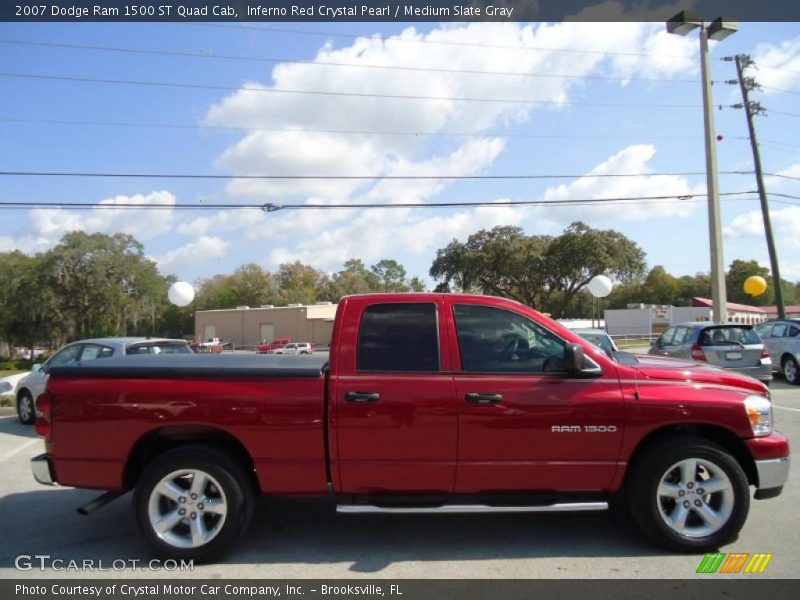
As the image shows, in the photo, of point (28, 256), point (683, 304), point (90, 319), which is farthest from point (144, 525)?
point (683, 304)

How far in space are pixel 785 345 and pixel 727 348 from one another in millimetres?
3885

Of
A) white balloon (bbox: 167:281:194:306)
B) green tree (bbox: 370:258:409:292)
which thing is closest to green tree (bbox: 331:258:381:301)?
green tree (bbox: 370:258:409:292)

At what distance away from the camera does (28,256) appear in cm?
5288

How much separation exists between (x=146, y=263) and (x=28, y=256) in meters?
10.6

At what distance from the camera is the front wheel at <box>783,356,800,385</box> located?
1438 centimetres

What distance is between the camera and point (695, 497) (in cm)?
432

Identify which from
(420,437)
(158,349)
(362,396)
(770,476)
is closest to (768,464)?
(770,476)

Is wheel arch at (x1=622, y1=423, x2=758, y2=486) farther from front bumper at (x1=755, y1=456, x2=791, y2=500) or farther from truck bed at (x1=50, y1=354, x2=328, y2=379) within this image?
truck bed at (x1=50, y1=354, x2=328, y2=379)

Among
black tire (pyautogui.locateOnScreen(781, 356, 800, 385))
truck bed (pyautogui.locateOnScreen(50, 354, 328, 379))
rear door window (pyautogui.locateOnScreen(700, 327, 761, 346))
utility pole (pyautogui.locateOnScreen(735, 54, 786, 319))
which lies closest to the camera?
truck bed (pyautogui.locateOnScreen(50, 354, 328, 379))

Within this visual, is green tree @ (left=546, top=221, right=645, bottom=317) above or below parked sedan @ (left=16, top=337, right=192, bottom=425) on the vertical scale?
above

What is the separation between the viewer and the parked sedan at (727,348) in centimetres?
1206

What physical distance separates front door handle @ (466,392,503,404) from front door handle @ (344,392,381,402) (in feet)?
2.16

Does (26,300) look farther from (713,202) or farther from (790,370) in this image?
(790,370)

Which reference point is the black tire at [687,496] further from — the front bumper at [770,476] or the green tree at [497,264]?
the green tree at [497,264]
